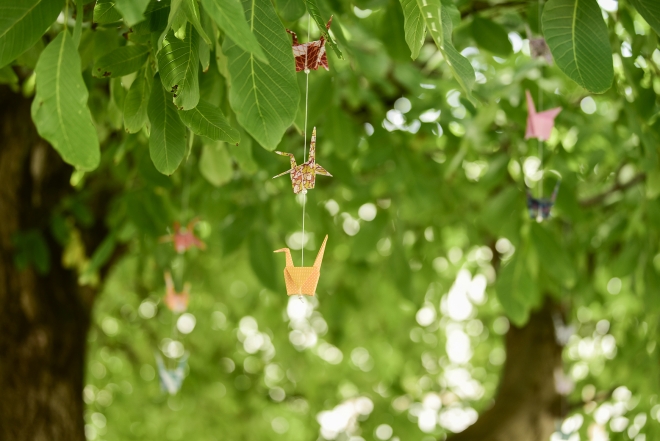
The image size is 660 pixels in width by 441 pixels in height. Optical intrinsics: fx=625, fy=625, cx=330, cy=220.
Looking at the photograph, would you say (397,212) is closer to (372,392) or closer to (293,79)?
(293,79)

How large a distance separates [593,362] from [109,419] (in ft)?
11.0

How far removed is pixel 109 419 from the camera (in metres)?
4.21

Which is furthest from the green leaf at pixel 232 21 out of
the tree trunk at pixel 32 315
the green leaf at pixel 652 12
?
the tree trunk at pixel 32 315

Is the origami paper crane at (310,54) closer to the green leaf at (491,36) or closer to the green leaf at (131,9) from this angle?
the green leaf at (131,9)

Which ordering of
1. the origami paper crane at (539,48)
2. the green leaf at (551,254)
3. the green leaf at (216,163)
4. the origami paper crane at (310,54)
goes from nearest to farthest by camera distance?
the origami paper crane at (310,54) < the green leaf at (216,163) < the origami paper crane at (539,48) < the green leaf at (551,254)

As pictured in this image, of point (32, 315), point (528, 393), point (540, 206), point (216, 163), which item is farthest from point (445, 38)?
point (528, 393)

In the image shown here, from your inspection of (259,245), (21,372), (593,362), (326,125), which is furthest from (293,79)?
(593,362)

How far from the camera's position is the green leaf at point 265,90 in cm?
69

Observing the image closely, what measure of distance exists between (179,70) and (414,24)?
0.27 meters

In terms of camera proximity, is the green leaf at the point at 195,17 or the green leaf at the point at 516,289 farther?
the green leaf at the point at 516,289

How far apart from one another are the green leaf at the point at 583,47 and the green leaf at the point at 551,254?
80cm

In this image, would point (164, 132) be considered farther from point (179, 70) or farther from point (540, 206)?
point (540, 206)

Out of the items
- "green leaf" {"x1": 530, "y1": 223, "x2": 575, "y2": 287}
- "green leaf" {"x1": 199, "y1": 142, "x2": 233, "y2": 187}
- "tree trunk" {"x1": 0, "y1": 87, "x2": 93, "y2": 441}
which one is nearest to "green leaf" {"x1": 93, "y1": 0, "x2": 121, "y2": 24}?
"green leaf" {"x1": 199, "y1": 142, "x2": 233, "y2": 187}

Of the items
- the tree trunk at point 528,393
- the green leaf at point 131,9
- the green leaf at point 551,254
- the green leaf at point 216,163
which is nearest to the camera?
the green leaf at point 131,9
